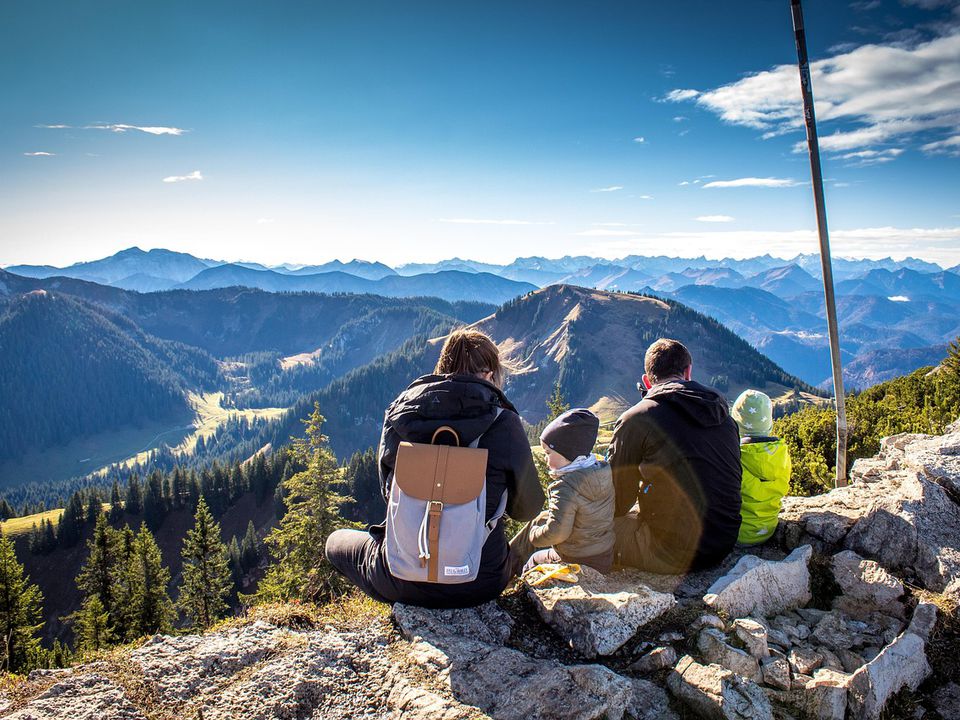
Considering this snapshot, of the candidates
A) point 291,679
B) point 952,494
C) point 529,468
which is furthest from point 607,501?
point 952,494

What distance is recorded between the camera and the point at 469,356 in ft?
20.0

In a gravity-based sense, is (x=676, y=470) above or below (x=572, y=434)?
below

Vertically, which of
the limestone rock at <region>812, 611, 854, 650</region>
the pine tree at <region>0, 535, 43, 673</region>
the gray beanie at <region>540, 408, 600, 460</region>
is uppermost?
the gray beanie at <region>540, 408, 600, 460</region>

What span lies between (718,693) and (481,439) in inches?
127

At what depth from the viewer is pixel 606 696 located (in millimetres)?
4637

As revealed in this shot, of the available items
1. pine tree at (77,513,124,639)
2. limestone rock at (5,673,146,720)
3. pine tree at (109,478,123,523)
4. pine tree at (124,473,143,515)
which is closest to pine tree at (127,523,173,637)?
pine tree at (77,513,124,639)

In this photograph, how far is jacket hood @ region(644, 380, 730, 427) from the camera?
22.8ft

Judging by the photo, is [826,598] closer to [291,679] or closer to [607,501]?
[607,501]

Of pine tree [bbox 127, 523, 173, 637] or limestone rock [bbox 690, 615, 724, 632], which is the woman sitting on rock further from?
Answer: pine tree [bbox 127, 523, 173, 637]

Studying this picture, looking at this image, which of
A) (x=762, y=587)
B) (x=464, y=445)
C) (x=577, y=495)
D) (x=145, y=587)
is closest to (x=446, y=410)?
(x=464, y=445)

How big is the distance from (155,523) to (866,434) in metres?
134

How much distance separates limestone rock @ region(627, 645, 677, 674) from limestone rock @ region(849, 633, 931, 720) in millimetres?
1670

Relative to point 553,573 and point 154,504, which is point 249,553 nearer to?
point 154,504

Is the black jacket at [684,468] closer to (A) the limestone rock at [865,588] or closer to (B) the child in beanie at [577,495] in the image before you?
(B) the child in beanie at [577,495]
